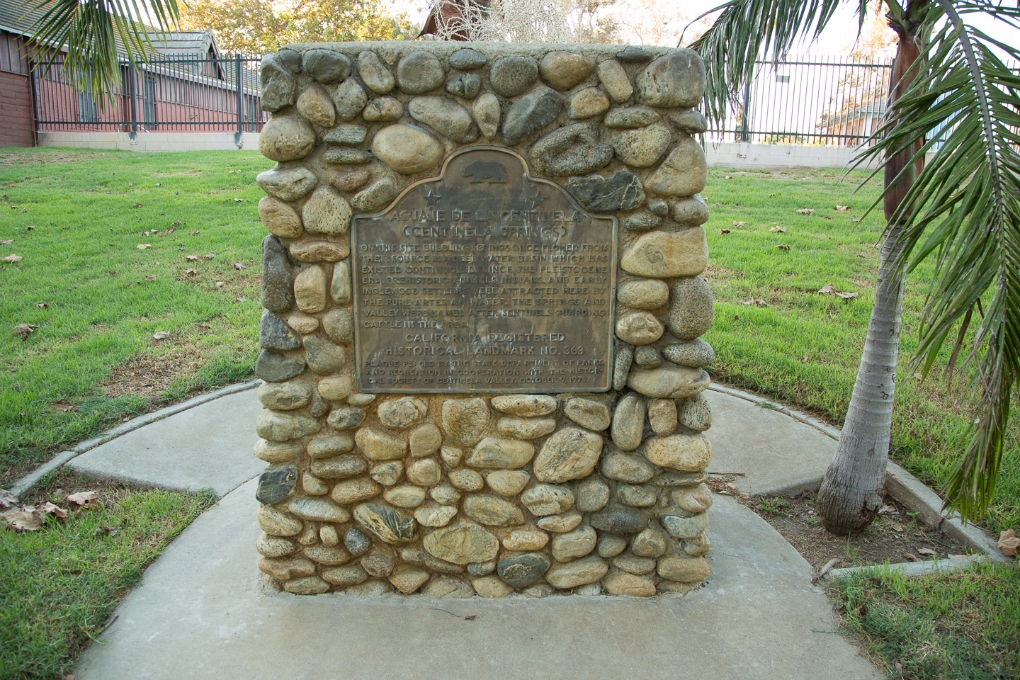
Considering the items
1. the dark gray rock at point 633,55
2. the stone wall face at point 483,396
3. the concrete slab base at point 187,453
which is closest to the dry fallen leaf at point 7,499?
the concrete slab base at point 187,453

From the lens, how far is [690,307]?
2.74 meters

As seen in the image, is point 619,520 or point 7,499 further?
point 7,499

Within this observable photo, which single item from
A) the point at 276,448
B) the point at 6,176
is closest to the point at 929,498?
the point at 276,448

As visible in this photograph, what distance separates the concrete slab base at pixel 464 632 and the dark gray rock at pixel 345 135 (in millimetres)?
1924

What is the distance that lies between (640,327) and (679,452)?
0.56 m

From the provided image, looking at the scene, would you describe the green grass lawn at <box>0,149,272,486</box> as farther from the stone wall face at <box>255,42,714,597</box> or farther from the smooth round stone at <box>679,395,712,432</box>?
the smooth round stone at <box>679,395,712,432</box>

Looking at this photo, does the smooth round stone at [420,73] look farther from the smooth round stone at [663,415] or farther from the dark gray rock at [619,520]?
the dark gray rock at [619,520]

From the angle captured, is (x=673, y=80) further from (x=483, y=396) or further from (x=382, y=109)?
(x=483, y=396)

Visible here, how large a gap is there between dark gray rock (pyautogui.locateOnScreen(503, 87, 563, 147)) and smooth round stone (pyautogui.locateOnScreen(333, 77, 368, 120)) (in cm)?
56

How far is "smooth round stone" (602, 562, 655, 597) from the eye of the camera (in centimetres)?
295

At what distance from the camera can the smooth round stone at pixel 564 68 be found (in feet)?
8.38

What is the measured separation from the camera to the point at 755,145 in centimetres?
1262

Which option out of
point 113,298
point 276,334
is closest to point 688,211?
point 276,334

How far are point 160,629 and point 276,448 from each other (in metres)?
0.82
